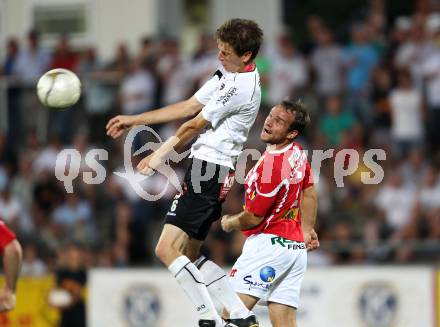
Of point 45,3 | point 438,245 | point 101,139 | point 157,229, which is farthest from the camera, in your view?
point 45,3

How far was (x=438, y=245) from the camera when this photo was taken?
15.4 metres

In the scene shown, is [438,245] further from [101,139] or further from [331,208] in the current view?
[101,139]

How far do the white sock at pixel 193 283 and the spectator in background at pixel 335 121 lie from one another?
26.3ft

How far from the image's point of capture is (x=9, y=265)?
973cm

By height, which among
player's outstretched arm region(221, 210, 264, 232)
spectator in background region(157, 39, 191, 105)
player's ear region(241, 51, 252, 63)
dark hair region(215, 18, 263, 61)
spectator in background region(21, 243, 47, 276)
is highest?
dark hair region(215, 18, 263, 61)

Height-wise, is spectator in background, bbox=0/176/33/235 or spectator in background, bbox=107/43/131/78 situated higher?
spectator in background, bbox=107/43/131/78

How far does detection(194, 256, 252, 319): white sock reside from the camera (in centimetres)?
976

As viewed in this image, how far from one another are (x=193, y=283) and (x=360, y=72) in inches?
343

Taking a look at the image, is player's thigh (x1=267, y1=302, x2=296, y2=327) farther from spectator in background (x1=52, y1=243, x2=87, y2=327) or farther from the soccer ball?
spectator in background (x1=52, y1=243, x2=87, y2=327)

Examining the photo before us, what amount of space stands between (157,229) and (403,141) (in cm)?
405

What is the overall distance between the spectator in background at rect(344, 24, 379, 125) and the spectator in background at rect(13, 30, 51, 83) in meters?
5.61

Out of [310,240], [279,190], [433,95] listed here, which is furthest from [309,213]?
[433,95]

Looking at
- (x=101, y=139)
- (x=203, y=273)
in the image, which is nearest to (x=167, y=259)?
(x=203, y=273)

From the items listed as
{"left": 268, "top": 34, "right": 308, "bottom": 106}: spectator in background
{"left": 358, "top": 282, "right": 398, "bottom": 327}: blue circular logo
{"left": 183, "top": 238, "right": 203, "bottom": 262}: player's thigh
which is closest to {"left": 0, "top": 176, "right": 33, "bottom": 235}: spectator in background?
{"left": 268, "top": 34, "right": 308, "bottom": 106}: spectator in background
